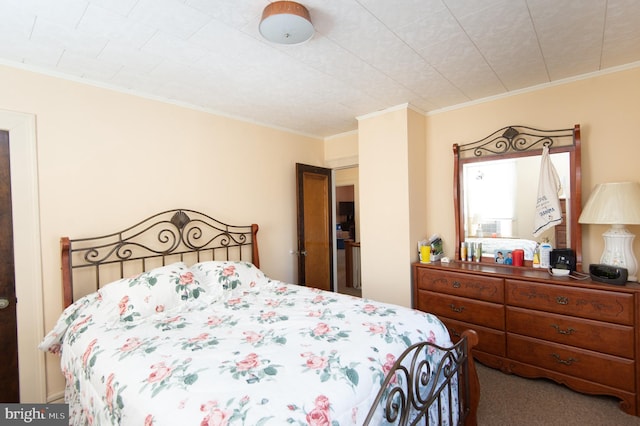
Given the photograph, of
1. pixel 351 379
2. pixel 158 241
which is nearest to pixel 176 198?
pixel 158 241

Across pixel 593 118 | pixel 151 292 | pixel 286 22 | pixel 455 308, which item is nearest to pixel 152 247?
pixel 151 292

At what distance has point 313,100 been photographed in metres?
2.84

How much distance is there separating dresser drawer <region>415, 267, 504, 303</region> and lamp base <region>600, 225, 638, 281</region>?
0.75m

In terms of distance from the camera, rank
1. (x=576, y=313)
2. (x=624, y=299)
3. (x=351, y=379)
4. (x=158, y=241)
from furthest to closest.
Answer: (x=158, y=241), (x=576, y=313), (x=624, y=299), (x=351, y=379)

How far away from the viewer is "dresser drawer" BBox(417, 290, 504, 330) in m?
2.58

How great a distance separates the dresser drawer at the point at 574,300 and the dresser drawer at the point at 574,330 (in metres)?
0.05

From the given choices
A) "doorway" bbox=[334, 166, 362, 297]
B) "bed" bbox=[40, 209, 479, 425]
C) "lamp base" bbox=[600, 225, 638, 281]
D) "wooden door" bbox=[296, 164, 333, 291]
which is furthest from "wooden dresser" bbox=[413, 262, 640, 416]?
"doorway" bbox=[334, 166, 362, 297]

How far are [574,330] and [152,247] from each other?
337 cm

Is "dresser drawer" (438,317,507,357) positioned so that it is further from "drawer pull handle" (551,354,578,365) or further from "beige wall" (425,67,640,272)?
"beige wall" (425,67,640,272)

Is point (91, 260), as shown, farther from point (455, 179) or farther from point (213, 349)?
point (455, 179)

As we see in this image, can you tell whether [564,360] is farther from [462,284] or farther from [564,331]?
[462,284]

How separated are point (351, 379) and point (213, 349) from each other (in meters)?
0.72

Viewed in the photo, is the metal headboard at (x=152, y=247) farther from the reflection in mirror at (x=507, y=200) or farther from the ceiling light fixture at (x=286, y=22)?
the reflection in mirror at (x=507, y=200)

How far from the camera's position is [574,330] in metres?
2.23
